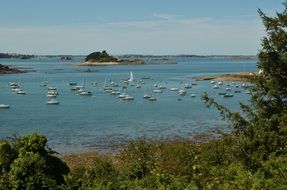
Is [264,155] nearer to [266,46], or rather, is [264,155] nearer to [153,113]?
[266,46]

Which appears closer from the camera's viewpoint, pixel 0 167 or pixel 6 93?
pixel 0 167

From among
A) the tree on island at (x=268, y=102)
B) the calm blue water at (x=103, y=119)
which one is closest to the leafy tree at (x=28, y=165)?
the tree on island at (x=268, y=102)

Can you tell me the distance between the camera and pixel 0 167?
16.8 meters

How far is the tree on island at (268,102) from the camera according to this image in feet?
54.9

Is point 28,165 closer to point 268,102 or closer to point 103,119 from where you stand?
point 268,102

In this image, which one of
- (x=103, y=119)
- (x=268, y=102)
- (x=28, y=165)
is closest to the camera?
(x=28, y=165)

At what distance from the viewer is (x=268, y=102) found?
58.4ft

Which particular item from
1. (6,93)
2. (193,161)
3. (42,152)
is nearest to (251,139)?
(193,161)

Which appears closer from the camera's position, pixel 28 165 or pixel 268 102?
pixel 28 165

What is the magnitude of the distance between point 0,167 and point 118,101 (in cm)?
6152

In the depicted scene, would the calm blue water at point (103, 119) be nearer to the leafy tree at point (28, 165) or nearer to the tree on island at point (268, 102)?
the leafy tree at point (28, 165)

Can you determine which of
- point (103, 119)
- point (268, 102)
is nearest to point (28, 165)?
point (268, 102)

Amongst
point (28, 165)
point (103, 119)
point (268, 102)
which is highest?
point (268, 102)

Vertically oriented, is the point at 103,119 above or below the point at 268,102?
below
